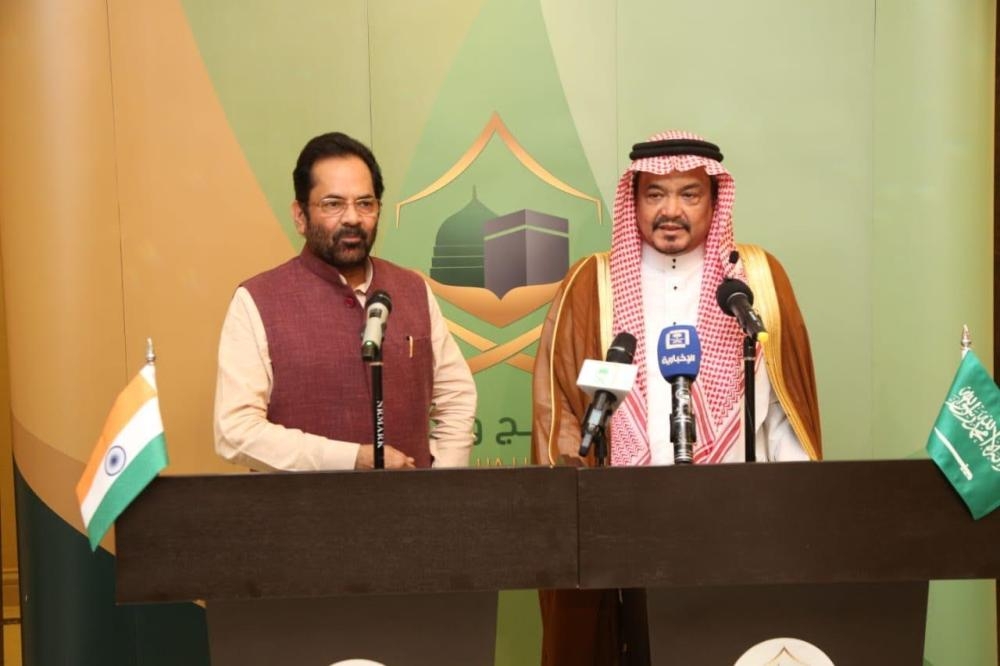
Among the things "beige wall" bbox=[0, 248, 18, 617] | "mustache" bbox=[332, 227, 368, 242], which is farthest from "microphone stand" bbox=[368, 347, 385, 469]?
"beige wall" bbox=[0, 248, 18, 617]

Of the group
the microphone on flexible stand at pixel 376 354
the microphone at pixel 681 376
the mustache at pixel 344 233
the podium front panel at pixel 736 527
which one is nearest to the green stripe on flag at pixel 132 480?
the microphone on flexible stand at pixel 376 354

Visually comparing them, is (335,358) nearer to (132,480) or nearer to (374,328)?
(374,328)

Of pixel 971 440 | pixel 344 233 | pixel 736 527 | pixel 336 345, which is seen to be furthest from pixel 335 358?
pixel 971 440

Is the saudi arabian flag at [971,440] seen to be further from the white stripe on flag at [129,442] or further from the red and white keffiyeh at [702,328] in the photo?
the white stripe on flag at [129,442]

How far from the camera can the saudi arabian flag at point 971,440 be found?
6.58 ft

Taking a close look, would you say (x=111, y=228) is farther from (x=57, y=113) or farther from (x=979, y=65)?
(x=979, y=65)

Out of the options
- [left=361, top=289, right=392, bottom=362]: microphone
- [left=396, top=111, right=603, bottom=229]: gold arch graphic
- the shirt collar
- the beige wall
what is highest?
[left=396, top=111, right=603, bottom=229]: gold arch graphic

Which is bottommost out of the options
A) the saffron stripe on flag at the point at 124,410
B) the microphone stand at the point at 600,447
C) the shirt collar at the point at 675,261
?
the microphone stand at the point at 600,447

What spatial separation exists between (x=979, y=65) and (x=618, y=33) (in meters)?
1.18

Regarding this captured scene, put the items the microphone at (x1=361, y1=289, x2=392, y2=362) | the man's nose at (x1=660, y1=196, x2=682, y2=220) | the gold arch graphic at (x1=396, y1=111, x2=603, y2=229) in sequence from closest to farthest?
the microphone at (x1=361, y1=289, x2=392, y2=362) → the man's nose at (x1=660, y1=196, x2=682, y2=220) → the gold arch graphic at (x1=396, y1=111, x2=603, y2=229)

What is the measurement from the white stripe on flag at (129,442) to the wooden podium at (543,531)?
0.07 meters

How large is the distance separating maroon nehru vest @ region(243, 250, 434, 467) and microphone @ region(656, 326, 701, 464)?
1.00m

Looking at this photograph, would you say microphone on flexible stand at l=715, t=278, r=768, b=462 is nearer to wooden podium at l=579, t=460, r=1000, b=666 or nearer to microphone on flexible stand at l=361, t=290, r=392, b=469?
wooden podium at l=579, t=460, r=1000, b=666

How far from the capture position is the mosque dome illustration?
12.6 feet
